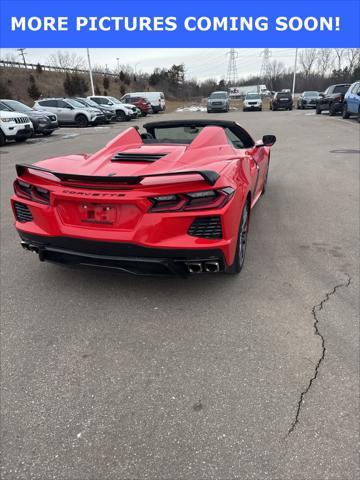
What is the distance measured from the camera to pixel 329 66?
7975 cm

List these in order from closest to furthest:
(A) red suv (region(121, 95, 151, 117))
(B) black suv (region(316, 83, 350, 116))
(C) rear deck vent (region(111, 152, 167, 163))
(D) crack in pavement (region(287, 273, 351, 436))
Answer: (D) crack in pavement (region(287, 273, 351, 436))
(C) rear deck vent (region(111, 152, 167, 163))
(B) black suv (region(316, 83, 350, 116))
(A) red suv (region(121, 95, 151, 117))

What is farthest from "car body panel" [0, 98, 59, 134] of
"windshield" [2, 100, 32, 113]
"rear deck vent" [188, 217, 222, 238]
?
"rear deck vent" [188, 217, 222, 238]

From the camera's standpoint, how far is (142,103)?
106 feet

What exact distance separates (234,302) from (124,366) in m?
1.09

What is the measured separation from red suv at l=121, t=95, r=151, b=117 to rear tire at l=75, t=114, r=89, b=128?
9.77m

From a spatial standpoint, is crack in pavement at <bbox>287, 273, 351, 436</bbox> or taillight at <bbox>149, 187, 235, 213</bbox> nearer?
crack in pavement at <bbox>287, 273, 351, 436</bbox>

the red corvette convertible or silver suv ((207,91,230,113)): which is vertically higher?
the red corvette convertible

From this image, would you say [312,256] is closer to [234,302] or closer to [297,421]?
[234,302]

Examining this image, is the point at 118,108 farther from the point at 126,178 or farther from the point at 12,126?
the point at 126,178

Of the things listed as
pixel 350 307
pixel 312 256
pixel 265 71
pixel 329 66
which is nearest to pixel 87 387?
pixel 350 307

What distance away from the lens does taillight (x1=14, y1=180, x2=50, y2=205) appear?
3053 mm

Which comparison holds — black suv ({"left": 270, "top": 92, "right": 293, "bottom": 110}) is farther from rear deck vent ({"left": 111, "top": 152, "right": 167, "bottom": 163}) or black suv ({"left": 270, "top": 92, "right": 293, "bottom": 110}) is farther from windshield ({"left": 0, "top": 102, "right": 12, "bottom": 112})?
rear deck vent ({"left": 111, "top": 152, "right": 167, "bottom": 163})

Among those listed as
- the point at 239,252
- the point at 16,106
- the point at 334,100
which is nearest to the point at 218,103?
the point at 334,100

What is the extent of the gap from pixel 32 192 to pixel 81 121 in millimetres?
21834
